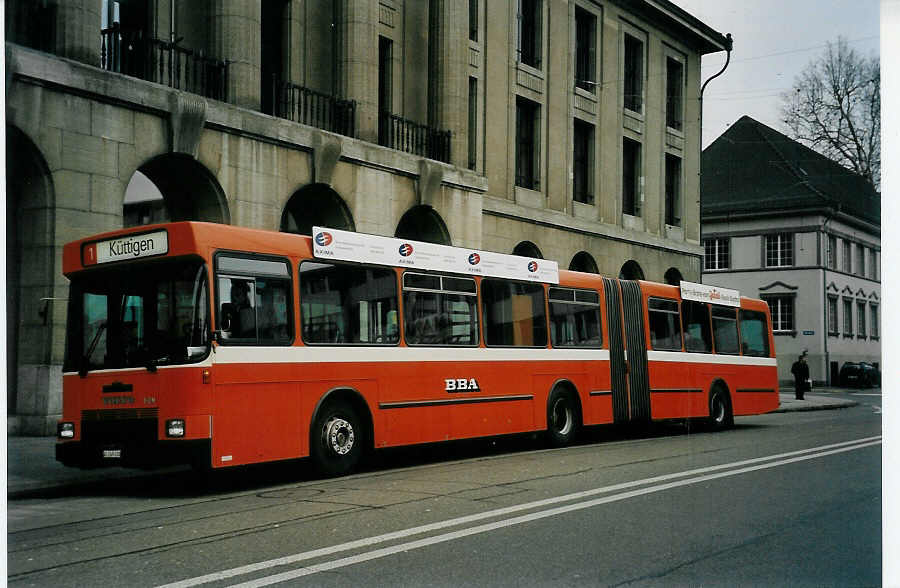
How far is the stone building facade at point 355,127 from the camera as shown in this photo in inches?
569

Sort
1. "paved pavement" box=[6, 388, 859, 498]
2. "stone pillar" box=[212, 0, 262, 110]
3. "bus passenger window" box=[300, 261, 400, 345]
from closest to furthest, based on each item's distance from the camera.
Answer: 1. "paved pavement" box=[6, 388, 859, 498]
2. "bus passenger window" box=[300, 261, 400, 345]
3. "stone pillar" box=[212, 0, 262, 110]

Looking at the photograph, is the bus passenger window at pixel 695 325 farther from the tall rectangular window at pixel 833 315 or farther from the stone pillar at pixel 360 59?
the stone pillar at pixel 360 59

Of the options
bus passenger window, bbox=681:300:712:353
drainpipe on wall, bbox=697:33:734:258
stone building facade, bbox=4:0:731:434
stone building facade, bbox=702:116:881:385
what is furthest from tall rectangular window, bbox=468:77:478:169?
drainpipe on wall, bbox=697:33:734:258

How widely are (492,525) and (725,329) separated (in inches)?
461

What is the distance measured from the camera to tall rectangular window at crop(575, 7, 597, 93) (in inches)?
719

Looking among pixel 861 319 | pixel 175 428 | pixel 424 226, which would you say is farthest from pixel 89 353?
pixel 424 226

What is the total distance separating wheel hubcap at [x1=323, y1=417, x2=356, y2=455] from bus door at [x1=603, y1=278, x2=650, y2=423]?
6.95 m

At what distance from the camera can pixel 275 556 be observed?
7.61 meters

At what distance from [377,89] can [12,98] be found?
9.23 meters

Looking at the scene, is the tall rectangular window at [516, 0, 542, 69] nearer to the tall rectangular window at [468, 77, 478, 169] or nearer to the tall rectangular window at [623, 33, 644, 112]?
the tall rectangular window at [468, 77, 478, 169]

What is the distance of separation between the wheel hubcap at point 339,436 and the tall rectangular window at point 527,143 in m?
12.1

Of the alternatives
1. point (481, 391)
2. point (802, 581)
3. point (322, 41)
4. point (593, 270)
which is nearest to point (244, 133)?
point (322, 41)

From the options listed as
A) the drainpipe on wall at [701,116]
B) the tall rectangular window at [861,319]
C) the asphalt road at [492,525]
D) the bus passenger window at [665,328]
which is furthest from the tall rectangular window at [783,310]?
the bus passenger window at [665,328]
